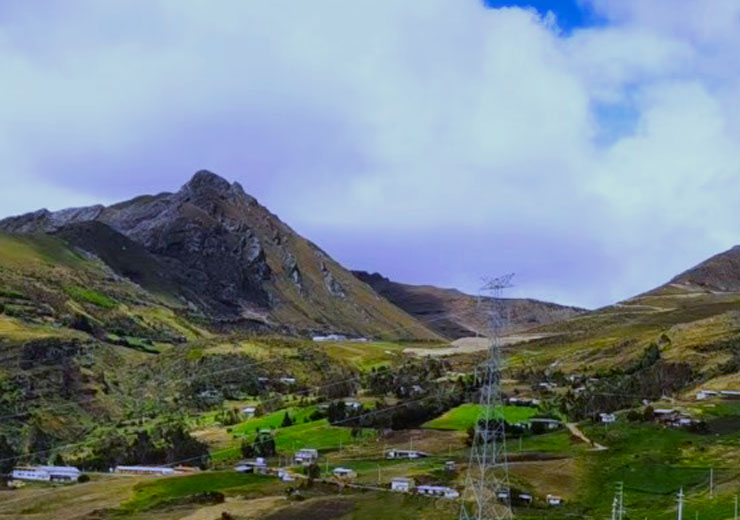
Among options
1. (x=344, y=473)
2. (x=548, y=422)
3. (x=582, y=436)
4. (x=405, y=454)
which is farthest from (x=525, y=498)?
(x=548, y=422)

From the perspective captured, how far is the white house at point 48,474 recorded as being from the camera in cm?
16038

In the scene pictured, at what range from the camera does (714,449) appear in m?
154

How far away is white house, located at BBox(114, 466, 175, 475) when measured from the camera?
164613 mm

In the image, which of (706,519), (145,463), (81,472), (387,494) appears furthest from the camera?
(145,463)

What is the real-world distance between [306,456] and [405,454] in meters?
15.3

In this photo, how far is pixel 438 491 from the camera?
13562 centimetres

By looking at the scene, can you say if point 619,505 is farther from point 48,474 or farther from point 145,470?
point 48,474

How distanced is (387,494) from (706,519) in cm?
3910

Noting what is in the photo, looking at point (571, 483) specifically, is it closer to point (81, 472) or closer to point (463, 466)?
point (463, 466)

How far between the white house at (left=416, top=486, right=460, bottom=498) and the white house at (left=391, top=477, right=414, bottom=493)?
4.05ft

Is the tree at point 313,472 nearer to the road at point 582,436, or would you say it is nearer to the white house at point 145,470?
the white house at point 145,470

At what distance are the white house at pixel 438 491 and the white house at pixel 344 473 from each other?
615 inches

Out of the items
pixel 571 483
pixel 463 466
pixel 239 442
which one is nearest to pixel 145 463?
pixel 239 442

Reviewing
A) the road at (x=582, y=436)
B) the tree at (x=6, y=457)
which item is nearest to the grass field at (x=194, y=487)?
the tree at (x=6, y=457)
